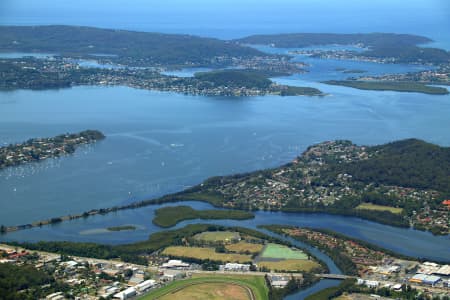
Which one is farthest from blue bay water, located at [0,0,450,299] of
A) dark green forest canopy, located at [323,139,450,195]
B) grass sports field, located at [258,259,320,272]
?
dark green forest canopy, located at [323,139,450,195]

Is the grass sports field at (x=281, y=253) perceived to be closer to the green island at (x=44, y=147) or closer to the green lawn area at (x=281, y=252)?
the green lawn area at (x=281, y=252)

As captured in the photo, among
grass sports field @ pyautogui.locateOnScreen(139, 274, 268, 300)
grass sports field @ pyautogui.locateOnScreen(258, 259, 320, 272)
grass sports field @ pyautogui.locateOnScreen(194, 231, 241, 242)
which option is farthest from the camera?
grass sports field @ pyautogui.locateOnScreen(194, 231, 241, 242)

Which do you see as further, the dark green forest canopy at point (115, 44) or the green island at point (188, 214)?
the dark green forest canopy at point (115, 44)

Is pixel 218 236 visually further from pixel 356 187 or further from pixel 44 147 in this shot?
pixel 44 147

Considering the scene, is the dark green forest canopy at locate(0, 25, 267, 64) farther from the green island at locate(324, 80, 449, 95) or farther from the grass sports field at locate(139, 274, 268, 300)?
the grass sports field at locate(139, 274, 268, 300)

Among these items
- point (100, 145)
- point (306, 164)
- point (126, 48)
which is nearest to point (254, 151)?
point (306, 164)

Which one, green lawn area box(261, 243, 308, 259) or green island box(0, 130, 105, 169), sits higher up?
green island box(0, 130, 105, 169)

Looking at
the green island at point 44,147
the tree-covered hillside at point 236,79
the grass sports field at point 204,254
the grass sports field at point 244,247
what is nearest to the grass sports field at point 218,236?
the grass sports field at point 244,247

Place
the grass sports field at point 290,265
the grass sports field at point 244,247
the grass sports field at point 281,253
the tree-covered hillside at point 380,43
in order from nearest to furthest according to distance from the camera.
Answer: the grass sports field at point 290,265 → the grass sports field at point 281,253 → the grass sports field at point 244,247 → the tree-covered hillside at point 380,43
